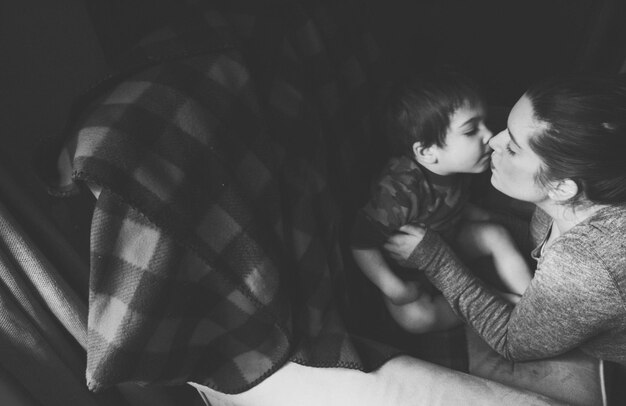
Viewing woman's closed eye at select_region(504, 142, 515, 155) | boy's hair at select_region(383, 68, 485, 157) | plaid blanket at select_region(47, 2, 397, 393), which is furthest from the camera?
boy's hair at select_region(383, 68, 485, 157)

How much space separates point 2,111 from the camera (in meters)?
0.73

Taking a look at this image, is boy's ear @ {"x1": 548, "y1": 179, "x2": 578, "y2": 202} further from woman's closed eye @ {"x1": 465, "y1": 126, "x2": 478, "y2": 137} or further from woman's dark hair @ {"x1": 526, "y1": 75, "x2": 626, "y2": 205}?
woman's closed eye @ {"x1": 465, "y1": 126, "x2": 478, "y2": 137}

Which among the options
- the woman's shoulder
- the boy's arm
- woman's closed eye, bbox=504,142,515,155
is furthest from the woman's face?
the boy's arm

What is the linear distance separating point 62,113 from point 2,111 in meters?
0.10

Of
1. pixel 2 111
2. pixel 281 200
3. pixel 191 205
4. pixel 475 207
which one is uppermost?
pixel 2 111

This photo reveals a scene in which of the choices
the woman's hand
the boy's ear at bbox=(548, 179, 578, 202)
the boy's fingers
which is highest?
the boy's ear at bbox=(548, 179, 578, 202)

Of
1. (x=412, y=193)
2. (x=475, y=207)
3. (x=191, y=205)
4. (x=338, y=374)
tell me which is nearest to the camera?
(x=191, y=205)

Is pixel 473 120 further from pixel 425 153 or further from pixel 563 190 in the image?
pixel 563 190

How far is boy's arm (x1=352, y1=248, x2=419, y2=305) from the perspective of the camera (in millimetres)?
993

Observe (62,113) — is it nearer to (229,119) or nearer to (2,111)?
(2,111)

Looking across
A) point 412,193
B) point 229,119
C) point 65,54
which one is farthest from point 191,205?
point 412,193

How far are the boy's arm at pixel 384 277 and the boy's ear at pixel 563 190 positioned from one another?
337 millimetres

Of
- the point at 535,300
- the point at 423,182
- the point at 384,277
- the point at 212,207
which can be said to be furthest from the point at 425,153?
the point at 212,207

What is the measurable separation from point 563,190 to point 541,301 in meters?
0.19
